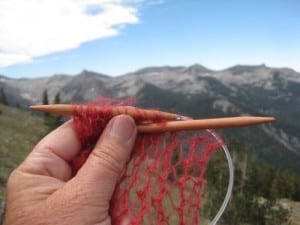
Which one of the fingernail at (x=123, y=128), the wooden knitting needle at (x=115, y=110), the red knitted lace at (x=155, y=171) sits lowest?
the red knitted lace at (x=155, y=171)

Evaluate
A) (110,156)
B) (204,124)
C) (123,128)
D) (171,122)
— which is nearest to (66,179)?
(110,156)

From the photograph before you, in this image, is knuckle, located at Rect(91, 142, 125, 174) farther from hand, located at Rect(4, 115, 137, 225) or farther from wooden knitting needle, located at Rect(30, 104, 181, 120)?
wooden knitting needle, located at Rect(30, 104, 181, 120)

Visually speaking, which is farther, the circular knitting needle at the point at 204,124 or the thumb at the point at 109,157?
the thumb at the point at 109,157

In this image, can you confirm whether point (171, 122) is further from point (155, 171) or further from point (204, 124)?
point (155, 171)

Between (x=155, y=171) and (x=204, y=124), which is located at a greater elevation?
(x=204, y=124)

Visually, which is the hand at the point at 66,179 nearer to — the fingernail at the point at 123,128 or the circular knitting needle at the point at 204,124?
the fingernail at the point at 123,128

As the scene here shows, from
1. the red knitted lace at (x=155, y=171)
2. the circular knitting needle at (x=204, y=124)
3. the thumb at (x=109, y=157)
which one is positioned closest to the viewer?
the circular knitting needle at (x=204, y=124)

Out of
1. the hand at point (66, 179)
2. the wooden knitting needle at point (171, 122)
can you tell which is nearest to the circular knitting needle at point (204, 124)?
the wooden knitting needle at point (171, 122)
